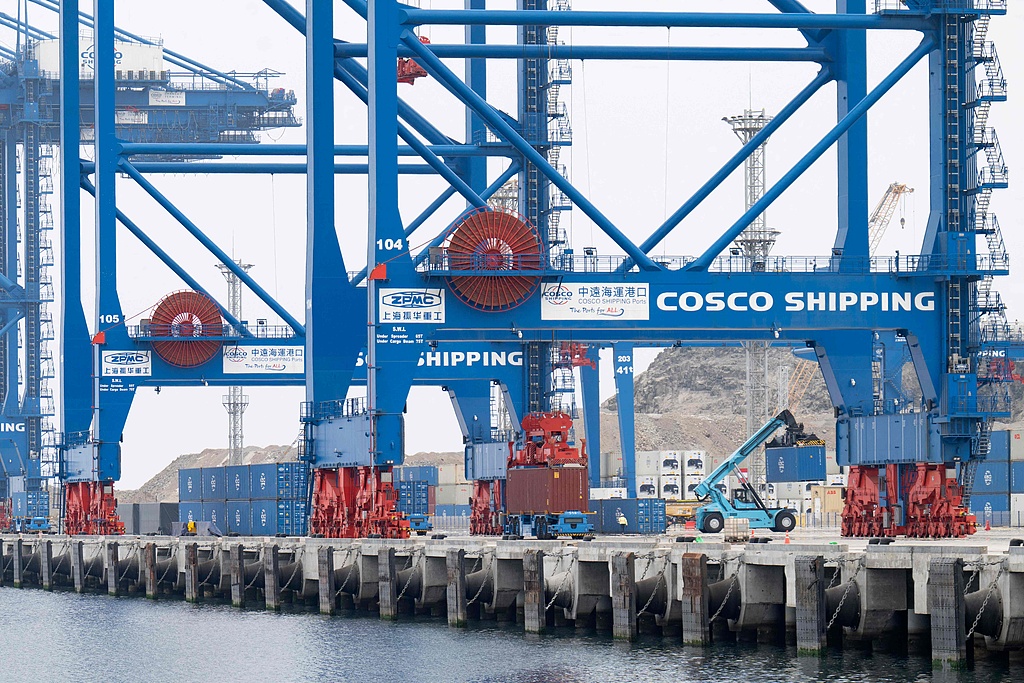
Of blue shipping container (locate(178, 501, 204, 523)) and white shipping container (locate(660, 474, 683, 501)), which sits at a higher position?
blue shipping container (locate(178, 501, 204, 523))

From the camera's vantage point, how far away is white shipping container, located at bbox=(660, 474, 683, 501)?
117 meters

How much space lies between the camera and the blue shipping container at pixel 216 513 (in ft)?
259

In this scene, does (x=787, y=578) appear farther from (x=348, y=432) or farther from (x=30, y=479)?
(x=30, y=479)

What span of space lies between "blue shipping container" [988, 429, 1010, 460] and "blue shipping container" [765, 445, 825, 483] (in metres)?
19.8

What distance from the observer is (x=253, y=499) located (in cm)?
7531

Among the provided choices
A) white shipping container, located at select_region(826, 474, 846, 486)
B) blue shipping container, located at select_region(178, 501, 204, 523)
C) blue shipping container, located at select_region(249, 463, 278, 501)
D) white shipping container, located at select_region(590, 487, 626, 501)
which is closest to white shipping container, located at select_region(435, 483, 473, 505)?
white shipping container, located at select_region(826, 474, 846, 486)

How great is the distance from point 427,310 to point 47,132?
214 feet

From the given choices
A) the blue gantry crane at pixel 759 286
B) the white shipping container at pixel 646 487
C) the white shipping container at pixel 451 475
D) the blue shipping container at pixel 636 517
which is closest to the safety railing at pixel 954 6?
the blue gantry crane at pixel 759 286

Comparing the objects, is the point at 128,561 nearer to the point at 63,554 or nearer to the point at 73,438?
Answer: the point at 63,554

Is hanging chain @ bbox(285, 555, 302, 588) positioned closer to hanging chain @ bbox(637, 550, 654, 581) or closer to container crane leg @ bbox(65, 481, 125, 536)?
hanging chain @ bbox(637, 550, 654, 581)

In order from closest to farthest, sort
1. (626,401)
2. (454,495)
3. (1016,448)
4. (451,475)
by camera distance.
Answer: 1. (1016,448)
2. (626,401)
3. (454,495)
4. (451,475)

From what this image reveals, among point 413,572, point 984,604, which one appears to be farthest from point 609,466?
point 984,604

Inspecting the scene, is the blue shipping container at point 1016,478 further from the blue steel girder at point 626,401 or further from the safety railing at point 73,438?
the safety railing at point 73,438

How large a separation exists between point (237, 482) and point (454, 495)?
4885 cm
